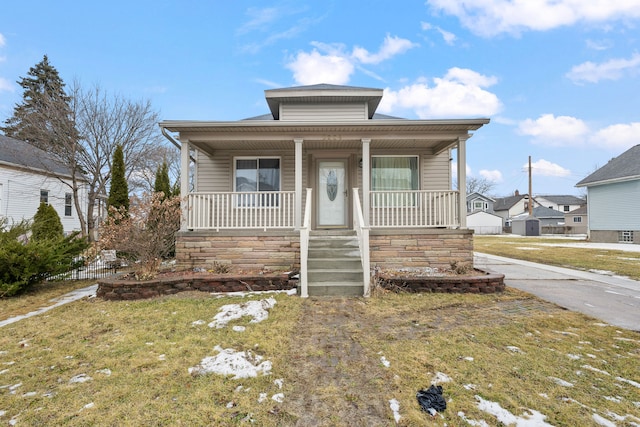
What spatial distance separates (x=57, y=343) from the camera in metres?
3.53

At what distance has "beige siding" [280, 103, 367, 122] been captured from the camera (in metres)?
9.52

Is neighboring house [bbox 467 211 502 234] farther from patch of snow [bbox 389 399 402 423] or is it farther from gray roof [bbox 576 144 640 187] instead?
patch of snow [bbox 389 399 402 423]

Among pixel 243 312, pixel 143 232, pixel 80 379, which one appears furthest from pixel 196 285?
pixel 80 379

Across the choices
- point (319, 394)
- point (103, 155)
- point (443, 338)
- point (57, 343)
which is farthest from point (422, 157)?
point (103, 155)

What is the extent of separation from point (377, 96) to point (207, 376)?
8.84m

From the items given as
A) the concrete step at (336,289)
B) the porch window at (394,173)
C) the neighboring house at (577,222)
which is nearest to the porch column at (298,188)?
the concrete step at (336,289)

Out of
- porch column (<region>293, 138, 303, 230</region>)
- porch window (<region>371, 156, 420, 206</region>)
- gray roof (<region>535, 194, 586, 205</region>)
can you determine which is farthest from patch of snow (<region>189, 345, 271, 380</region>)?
gray roof (<region>535, 194, 586, 205</region>)

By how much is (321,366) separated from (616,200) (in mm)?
22460

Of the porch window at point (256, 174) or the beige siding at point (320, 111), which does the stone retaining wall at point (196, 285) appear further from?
the beige siding at point (320, 111)

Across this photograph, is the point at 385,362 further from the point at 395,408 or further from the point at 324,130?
the point at 324,130

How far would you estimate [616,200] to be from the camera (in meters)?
17.4

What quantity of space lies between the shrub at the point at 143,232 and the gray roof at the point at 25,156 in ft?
41.3

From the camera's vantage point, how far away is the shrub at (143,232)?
19.3ft

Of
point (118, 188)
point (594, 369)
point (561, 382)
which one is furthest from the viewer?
point (118, 188)
